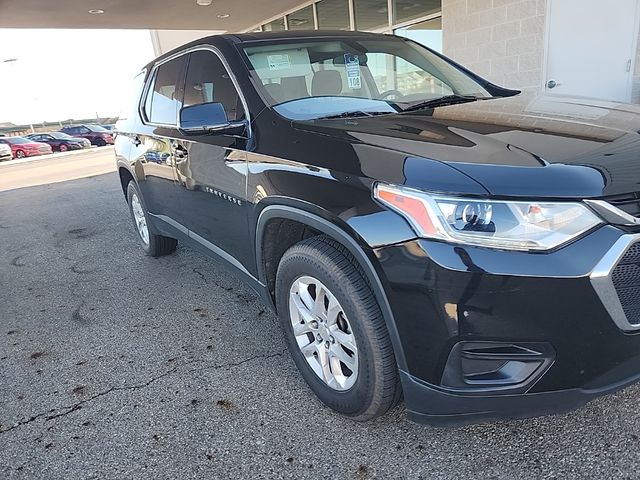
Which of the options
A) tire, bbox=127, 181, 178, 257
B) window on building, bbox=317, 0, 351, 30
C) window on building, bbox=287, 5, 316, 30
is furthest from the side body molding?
window on building, bbox=287, 5, 316, 30

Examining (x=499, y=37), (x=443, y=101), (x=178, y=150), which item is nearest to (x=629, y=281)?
(x=443, y=101)

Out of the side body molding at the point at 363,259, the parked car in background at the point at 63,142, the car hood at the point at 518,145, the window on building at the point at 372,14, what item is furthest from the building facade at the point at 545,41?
the parked car in background at the point at 63,142

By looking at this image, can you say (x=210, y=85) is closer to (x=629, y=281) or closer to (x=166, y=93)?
(x=166, y=93)

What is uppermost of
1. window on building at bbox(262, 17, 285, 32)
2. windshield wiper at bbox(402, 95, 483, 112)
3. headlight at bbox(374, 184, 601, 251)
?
window on building at bbox(262, 17, 285, 32)

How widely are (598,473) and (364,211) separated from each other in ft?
4.32

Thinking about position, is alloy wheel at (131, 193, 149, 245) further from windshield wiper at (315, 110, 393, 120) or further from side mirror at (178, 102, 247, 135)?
windshield wiper at (315, 110, 393, 120)

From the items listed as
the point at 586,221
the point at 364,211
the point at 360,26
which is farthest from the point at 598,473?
the point at 360,26

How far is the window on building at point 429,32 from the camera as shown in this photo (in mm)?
7761

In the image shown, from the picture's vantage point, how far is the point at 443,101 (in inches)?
112

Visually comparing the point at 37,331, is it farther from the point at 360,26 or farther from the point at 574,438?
the point at 360,26

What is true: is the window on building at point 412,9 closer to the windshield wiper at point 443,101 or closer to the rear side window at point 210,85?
the windshield wiper at point 443,101

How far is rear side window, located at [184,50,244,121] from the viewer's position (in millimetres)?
2699

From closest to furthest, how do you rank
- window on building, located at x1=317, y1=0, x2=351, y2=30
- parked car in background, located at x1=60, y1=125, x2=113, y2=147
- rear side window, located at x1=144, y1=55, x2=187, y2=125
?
1. rear side window, located at x1=144, y1=55, x2=187, y2=125
2. window on building, located at x1=317, y1=0, x2=351, y2=30
3. parked car in background, located at x1=60, y1=125, x2=113, y2=147

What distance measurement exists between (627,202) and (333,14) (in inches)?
416
